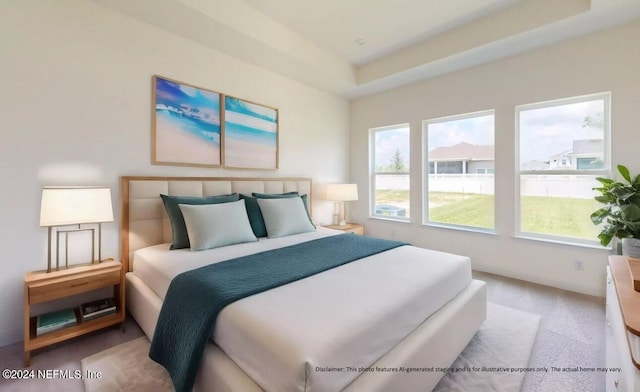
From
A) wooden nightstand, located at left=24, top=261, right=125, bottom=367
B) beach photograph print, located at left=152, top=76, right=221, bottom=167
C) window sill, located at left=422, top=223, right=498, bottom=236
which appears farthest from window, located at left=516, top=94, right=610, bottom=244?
wooden nightstand, located at left=24, top=261, right=125, bottom=367

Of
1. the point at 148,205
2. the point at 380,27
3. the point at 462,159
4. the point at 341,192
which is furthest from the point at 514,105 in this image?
the point at 148,205

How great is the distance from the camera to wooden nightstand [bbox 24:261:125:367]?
1793mm

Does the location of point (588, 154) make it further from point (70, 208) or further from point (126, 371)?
point (70, 208)

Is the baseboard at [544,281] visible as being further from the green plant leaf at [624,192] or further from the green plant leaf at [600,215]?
the green plant leaf at [624,192]

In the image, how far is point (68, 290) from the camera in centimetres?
194

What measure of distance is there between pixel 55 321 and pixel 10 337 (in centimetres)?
44

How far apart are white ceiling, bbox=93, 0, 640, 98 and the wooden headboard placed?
4.93 feet

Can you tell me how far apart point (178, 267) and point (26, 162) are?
1.44m

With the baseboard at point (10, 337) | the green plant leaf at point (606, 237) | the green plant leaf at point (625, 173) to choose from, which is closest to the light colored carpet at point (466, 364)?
the baseboard at point (10, 337)

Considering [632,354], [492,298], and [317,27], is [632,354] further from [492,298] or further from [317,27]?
[317,27]

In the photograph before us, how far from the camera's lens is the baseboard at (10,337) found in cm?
199

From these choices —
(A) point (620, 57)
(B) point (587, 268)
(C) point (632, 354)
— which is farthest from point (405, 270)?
(A) point (620, 57)

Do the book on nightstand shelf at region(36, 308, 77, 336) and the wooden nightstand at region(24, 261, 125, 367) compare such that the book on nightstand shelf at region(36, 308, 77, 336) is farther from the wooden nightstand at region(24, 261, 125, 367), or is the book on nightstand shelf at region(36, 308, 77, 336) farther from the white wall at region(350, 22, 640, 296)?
the white wall at region(350, 22, 640, 296)

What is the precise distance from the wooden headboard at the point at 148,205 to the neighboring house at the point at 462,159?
301 centimetres
